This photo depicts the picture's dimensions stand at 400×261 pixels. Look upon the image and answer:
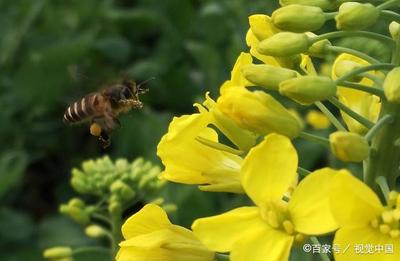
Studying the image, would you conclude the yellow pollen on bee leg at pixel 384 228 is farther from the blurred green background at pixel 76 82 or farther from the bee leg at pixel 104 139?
the blurred green background at pixel 76 82

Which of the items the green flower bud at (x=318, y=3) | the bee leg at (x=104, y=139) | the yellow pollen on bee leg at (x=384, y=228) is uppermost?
the bee leg at (x=104, y=139)

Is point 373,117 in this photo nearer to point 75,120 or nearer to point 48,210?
point 75,120

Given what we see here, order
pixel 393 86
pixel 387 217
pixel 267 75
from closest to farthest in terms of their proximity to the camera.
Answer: pixel 387 217, pixel 393 86, pixel 267 75

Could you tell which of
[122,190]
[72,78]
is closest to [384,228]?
[122,190]

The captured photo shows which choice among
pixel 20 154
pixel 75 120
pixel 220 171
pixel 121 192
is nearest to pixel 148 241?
pixel 220 171

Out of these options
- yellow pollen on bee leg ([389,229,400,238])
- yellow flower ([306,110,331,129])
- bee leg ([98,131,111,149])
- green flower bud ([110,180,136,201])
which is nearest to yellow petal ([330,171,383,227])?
yellow pollen on bee leg ([389,229,400,238])

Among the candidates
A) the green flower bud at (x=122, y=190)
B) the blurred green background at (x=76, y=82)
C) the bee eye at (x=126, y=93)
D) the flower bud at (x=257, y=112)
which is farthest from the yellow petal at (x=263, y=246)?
the blurred green background at (x=76, y=82)

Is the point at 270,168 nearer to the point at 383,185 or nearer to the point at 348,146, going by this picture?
the point at 348,146
